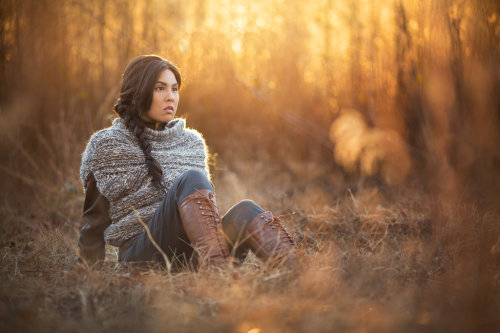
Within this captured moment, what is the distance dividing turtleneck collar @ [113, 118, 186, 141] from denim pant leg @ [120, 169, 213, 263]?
476 millimetres

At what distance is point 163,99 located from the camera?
2.56 metres

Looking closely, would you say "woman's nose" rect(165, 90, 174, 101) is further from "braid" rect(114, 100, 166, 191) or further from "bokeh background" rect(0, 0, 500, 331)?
"bokeh background" rect(0, 0, 500, 331)

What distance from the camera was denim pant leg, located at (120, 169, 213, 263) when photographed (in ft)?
7.02

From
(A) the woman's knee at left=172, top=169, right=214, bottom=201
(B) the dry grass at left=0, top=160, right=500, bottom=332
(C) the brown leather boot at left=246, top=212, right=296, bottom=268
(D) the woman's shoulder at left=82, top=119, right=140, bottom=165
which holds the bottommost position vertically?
(B) the dry grass at left=0, top=160, right=500, bottom=332

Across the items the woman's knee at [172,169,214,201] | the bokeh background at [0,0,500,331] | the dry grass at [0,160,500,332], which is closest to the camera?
the dry grass at [0,160,500,332]

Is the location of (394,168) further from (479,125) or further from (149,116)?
(149,116)

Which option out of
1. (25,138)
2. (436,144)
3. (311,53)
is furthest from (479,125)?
(25,138)

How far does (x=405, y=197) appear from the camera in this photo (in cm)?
363

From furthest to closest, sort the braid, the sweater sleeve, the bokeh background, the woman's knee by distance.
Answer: the bokeh background
the braid
the sweater sleeve
the woman's knee

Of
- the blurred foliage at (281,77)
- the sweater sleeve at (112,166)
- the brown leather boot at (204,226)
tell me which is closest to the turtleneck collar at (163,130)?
the sweater sleeve at (112,166)

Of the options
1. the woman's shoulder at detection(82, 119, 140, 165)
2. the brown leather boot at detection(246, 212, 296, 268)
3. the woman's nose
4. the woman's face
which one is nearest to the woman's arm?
the woman's shoulder at detection(82, 119, 140, 165)

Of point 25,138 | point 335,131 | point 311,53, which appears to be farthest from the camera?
point 311,53

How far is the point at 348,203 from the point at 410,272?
150 cm

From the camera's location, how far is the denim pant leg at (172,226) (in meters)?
2.14
